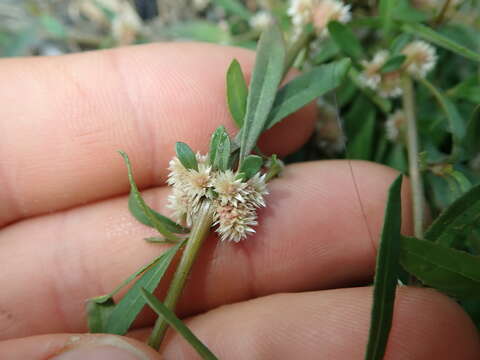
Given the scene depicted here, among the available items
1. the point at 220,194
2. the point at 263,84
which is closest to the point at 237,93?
the point at 263,84

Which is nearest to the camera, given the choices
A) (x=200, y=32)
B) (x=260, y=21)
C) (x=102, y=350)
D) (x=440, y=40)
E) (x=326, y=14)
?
(x=102, y=350)

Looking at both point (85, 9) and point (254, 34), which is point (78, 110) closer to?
point (254, 34)

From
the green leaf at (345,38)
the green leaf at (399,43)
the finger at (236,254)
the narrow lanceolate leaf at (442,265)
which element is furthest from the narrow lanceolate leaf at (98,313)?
the green leaf at (399,43)

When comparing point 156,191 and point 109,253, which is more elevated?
point 156,191

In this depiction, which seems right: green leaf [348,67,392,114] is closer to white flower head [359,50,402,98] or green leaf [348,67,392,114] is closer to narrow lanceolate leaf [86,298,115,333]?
white flower head [359,50,402,98]

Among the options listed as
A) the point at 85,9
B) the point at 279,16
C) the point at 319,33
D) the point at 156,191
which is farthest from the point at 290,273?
the point at 85,9

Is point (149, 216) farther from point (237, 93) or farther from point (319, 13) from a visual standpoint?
point (319, 13)

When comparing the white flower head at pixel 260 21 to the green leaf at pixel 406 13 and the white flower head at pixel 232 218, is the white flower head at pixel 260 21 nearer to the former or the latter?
the green leaf at pixel 406 13
